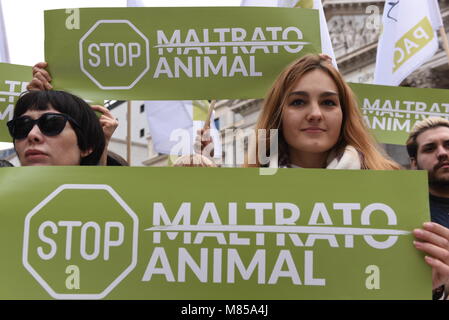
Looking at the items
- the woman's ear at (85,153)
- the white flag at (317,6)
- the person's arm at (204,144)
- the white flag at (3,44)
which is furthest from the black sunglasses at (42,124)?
the white flag at (3,44)

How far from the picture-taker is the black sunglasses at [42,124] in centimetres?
278

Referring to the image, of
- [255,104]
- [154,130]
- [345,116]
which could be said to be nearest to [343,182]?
[345,116]

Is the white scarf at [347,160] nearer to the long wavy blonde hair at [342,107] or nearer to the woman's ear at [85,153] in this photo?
the long wavy blonde hair at [342,107]

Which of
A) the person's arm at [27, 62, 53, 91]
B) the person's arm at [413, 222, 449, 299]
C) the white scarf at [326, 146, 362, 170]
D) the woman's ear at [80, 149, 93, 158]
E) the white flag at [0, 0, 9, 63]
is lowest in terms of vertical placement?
the person's arm at [413, 222, 449, 299]

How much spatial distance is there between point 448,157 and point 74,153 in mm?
2095

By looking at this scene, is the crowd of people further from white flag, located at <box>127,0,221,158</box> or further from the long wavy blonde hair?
white flag, located at <box>127,0,221,158</box>

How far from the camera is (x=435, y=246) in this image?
7.28 ft

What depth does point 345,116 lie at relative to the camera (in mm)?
3016

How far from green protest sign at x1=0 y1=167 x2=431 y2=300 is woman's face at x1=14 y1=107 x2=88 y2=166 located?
0.33 m

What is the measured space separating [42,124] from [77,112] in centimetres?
18

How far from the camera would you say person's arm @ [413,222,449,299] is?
7.23 ft

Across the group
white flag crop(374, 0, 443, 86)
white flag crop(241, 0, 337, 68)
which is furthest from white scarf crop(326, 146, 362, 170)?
white flag crop(374, 0, 443, 86)

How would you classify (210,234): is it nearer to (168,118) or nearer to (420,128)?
(420,128)
